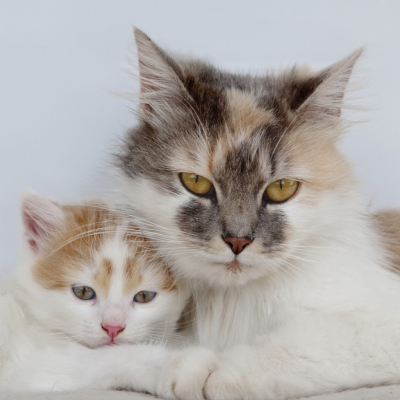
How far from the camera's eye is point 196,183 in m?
1.60

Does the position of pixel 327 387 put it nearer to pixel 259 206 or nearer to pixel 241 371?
pixel 241 371

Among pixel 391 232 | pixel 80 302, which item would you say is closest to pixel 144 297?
pixel 80 302

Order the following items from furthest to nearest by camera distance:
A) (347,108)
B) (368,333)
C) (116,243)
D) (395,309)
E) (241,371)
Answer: (347,108), (116,243), (395,309), (368,333), (241,371)

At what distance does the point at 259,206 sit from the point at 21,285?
91 cm

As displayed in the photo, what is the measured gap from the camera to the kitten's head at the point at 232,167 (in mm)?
1511

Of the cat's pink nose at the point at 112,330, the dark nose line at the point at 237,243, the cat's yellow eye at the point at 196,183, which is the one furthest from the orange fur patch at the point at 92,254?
the dark nose line at the point at 237,243

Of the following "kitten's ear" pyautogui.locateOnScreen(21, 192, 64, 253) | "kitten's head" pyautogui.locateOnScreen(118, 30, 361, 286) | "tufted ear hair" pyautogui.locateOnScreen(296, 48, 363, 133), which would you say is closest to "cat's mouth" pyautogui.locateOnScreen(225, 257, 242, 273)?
"kitten's head" pyautogui.locateOnScreen(118, 30, 361, 286)

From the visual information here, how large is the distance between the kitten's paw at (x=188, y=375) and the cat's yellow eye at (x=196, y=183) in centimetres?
49

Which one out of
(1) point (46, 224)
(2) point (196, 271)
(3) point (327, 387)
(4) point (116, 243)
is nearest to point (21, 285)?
(1) point (46, 224)

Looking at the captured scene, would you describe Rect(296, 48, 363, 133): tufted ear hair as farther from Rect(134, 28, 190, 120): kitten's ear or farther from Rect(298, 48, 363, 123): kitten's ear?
Rect(134, 28, 190, 120): kitten's ear

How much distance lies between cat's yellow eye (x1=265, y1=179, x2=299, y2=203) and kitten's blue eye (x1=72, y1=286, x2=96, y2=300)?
2.14ft

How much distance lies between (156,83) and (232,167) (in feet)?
1.42

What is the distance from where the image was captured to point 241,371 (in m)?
1.36

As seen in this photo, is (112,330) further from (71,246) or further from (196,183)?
(196,183)
